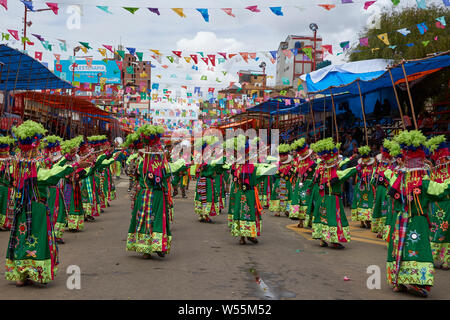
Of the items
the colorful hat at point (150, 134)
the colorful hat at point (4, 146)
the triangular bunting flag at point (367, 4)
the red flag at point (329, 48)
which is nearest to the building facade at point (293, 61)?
the red flag at point (329, 48)

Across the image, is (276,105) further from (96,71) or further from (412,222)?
(96,71)

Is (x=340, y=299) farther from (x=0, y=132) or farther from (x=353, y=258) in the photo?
(x=0, y=132)

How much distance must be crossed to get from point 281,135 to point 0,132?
48.1 ft

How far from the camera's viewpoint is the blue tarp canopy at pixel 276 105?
67.9 ft

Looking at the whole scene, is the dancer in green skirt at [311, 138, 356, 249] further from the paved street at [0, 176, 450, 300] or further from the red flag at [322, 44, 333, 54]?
the red flag at [322, 44, 333, 54]

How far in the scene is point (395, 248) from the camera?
239 inches

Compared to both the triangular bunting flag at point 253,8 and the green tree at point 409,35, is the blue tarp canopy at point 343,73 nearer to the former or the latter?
the green tree at point 409,35

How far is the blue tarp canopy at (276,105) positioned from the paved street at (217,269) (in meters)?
10.5

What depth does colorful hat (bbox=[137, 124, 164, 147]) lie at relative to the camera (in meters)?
7.82

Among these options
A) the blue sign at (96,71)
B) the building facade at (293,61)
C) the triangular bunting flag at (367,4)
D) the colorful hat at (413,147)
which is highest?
the building facade at (293,61)

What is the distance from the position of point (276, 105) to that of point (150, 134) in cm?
1611

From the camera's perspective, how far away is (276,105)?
918 inches

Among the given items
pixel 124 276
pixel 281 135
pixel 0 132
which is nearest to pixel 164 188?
pixel 124 276

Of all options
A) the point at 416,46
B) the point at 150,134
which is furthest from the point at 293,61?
the point at 150,134
